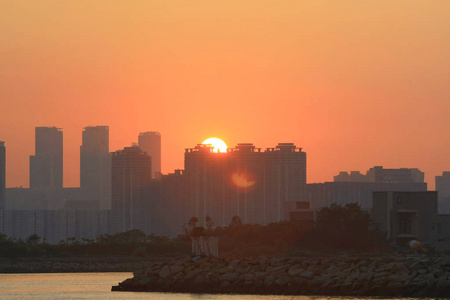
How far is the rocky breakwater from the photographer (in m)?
62.3

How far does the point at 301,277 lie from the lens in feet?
217

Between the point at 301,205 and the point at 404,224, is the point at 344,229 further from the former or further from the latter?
the point at 301,205

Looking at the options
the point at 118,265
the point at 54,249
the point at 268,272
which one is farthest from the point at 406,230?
the point at 268,272

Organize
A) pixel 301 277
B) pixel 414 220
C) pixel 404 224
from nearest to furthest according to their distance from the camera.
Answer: pixel 301 277, pixel 414 220, pixel 404 224

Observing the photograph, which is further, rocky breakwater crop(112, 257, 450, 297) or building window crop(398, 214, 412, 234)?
building window crop(398, 214, 412, 234)

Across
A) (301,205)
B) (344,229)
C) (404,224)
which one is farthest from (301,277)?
(301,205)

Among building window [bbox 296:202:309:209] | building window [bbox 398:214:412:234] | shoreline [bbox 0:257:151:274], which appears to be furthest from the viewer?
building window [bbox 296:202:309:209]

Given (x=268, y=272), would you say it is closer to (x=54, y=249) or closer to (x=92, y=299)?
(x=92, y=299)

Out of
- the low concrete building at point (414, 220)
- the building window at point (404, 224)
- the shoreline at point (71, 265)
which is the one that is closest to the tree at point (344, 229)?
the low concrete building at point (414, 220)

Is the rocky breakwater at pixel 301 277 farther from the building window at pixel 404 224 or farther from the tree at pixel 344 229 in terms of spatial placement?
the building window at pixel 404 224

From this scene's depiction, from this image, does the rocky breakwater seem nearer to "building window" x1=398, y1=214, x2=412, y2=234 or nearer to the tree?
the tree

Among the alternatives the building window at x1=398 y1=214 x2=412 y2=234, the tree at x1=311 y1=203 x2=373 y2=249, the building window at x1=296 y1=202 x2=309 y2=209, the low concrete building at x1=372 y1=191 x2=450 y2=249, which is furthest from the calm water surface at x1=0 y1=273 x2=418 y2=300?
the building window at x1=296 y1=202 x2=309 y2=209

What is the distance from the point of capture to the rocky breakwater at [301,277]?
62.3 m

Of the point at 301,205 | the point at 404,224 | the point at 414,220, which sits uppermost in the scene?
the point at 301,205
